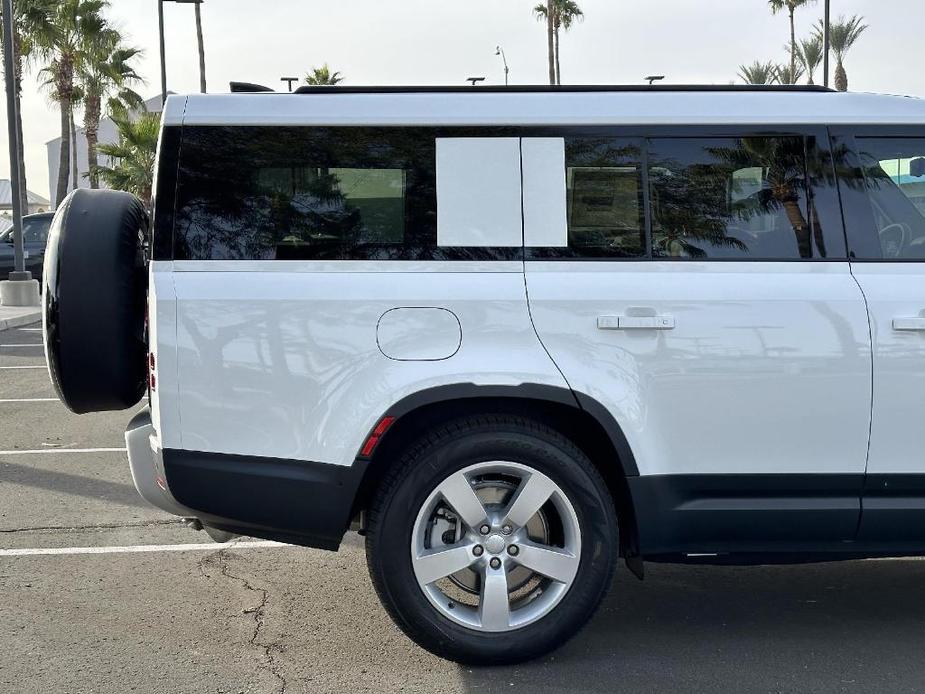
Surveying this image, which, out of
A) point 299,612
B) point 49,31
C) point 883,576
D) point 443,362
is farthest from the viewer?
point 49,31

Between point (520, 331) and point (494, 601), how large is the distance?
3.20 feet

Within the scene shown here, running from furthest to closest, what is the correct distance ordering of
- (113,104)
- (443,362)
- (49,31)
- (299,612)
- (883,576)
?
(113,104) → (49,31) → (883,576) → (299,612) → (443,362)

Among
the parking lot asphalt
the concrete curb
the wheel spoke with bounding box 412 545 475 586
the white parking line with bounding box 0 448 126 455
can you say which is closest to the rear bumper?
the parking lot asphalt

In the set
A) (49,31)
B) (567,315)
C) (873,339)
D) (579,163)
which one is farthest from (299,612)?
(49,31)

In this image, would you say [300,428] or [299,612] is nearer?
[300,428]

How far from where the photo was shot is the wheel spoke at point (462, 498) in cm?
399

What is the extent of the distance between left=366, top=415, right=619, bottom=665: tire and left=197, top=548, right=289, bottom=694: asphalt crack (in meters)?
0.47


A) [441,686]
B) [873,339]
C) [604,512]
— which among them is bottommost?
[441,686]

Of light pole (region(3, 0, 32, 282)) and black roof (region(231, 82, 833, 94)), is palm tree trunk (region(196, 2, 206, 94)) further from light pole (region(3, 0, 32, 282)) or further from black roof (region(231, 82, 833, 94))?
black roof (region(231, 82, 833, 94))

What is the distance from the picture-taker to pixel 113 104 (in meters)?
47.8

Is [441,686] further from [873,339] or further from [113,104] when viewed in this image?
[113,104]

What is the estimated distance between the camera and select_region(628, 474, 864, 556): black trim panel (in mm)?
4016

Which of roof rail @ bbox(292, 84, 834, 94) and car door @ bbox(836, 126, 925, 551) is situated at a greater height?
roof rail @ bbox(292, 84, 834, 94)

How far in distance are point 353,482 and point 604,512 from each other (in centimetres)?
90
